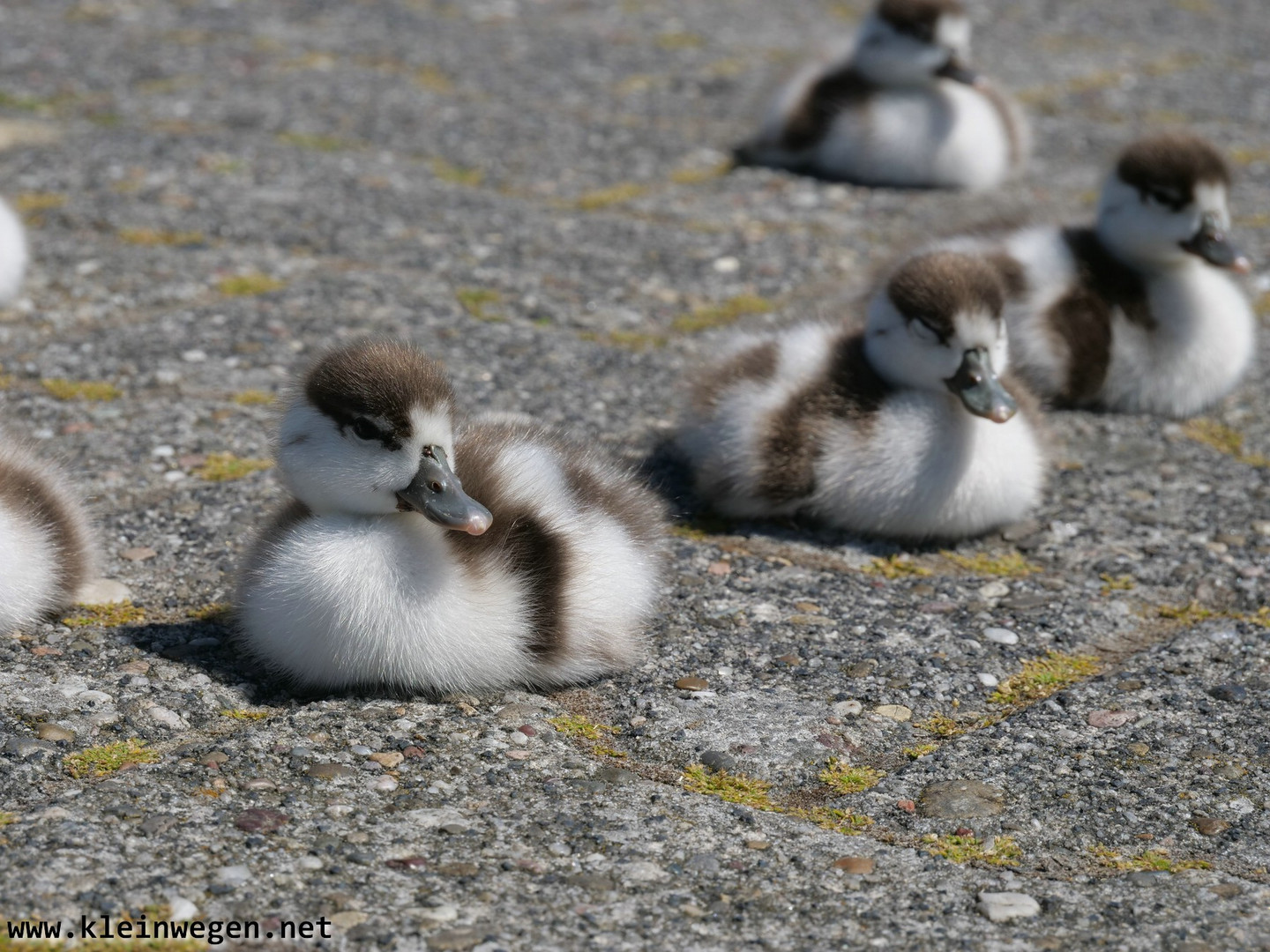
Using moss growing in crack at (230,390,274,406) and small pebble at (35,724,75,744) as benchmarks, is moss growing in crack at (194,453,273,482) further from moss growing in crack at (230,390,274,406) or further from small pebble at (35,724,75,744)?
small pebble at (35,724,75,744)

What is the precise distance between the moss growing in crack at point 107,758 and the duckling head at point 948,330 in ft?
8.64

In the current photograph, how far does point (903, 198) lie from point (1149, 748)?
198 inches

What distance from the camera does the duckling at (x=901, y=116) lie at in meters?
8.06

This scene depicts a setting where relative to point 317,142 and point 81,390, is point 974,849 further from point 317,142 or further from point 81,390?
point 317,142

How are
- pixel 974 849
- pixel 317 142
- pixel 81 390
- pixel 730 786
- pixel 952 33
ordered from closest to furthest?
pixel 974 849, pixel 730 786, pixel 81 390, pixel 952 33, pixel 317 142

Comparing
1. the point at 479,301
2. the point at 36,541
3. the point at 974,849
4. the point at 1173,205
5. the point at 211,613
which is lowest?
the point at 211,613

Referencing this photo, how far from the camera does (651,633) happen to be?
4117 mm

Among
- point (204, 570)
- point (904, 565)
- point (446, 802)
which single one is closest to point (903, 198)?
point (904, 565)

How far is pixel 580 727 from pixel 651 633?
53 centimetres

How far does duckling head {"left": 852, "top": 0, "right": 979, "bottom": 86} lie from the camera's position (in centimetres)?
796

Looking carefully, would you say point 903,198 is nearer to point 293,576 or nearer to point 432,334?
point 432,334

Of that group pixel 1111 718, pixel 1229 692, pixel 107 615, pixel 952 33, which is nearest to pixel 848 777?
pixel 1111 718

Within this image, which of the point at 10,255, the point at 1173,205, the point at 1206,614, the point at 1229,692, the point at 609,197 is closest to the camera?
the point at 1229,692

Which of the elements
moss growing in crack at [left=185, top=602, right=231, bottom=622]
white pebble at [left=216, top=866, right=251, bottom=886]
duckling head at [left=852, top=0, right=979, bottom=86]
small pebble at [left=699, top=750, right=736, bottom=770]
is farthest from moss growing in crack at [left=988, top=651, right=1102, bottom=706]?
duckling head at [left=852, top=0, right=979, bottom=86]
